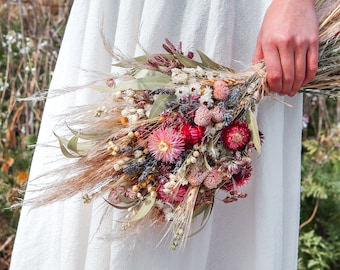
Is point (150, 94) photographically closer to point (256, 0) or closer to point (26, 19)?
point (256, 0)

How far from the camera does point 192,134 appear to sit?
91cm

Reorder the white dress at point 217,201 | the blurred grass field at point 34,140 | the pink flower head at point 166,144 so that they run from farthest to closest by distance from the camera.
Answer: the blurred grass field at point 34,140
the white dress at point 217,201
the pink flower head at point 166,144

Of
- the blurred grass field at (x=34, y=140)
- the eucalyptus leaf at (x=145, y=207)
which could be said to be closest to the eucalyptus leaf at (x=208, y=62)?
the eucalyptus leaf at (x=145, y=207)

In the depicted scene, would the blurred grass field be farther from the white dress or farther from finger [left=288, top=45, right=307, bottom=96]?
finger [left=288, top=45, right=307, bottom=96]

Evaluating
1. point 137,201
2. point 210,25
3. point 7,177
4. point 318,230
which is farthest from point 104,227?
point 318,230

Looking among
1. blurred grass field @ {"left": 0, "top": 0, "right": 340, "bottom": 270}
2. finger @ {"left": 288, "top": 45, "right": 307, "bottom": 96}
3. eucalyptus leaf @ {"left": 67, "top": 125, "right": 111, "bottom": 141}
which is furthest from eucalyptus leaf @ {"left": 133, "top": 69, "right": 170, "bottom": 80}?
blurred grass field @ {"left": 0, "top": 0, "right": 340, "bottom": 270}

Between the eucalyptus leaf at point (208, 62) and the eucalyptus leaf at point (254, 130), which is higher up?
the eucalyptus leaf at point (208, 62)

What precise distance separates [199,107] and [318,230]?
1.57m

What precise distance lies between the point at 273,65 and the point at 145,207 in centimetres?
31

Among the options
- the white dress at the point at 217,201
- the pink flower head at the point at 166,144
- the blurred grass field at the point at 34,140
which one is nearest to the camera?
the pink flower head at the point at 166,144

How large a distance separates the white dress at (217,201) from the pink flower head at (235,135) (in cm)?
11

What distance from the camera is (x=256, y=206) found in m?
1.04

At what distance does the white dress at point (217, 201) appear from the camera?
A: 1028 millimetres

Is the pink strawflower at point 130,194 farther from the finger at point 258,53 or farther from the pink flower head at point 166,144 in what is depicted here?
the finger at point 258,53
